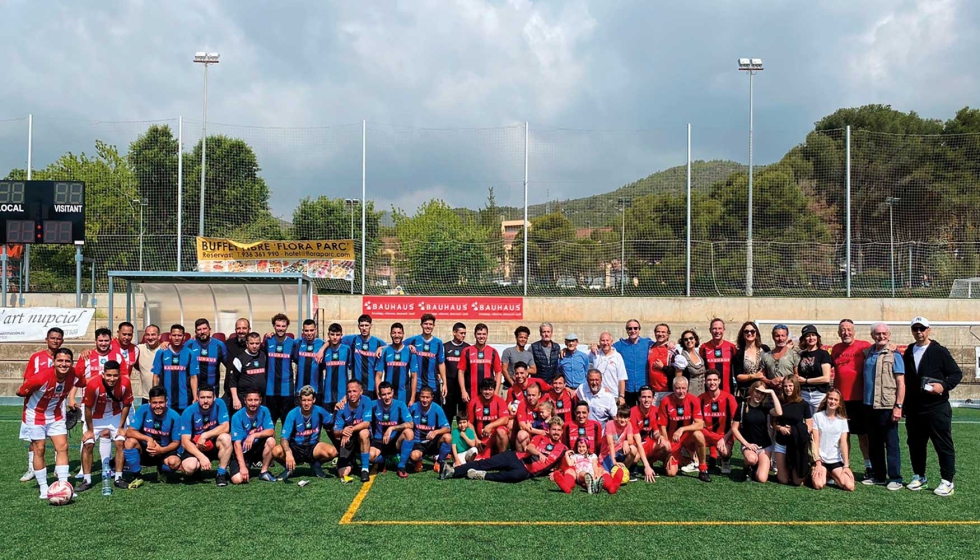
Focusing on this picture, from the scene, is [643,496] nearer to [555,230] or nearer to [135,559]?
[135,559]

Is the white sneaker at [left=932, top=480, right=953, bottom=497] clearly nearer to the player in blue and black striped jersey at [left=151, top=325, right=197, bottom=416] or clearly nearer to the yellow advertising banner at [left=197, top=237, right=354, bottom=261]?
the player in blue and black striped jersey at [left=151, top=325, right=197, bottom=416]

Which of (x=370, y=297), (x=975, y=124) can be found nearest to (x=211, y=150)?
(x=370, y=297)

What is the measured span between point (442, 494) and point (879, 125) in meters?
32.9

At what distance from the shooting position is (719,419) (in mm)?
7703

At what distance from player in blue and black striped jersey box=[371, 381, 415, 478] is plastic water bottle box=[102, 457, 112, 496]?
2427 millimetres

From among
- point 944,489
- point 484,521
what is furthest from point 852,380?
point 484,521

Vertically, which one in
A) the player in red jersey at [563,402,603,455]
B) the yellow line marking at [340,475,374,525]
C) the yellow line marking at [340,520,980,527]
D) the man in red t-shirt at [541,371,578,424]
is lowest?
the yellow line marking at [340,475,374,525]

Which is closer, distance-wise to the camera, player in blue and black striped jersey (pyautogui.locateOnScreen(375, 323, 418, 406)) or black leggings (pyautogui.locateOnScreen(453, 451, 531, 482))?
black leggings (pyautogui.locateOnScreen(453, 451, 531, 482))

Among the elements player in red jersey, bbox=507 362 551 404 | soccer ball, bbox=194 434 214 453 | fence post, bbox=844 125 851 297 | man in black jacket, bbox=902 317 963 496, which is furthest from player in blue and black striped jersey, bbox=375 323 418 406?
fence post, bbox=844 125 851 297

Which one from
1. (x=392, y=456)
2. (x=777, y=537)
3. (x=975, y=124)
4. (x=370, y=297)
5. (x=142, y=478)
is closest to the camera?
(x=777, y=537)

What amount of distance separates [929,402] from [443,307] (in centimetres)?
1285

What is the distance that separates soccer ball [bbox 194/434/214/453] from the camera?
7.34 metres

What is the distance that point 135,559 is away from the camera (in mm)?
4883

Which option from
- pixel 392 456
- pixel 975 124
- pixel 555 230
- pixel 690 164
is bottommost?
pixel 392 456
